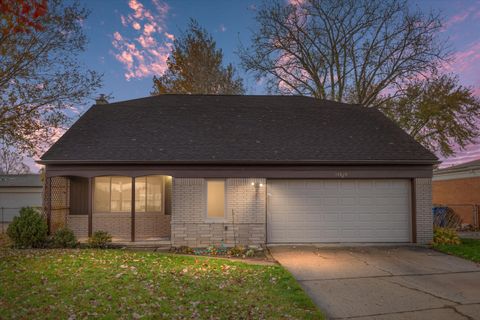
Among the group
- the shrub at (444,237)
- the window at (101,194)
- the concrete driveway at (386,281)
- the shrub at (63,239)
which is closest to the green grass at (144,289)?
the concrete driveway at (386,281)

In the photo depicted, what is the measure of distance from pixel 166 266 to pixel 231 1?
16.4 metres

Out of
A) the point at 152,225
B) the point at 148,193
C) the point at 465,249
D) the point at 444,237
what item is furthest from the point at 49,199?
the point at 444,237

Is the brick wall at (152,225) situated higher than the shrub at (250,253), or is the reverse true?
the brick wall at (152,225)

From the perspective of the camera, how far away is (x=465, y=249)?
10547 millimetres

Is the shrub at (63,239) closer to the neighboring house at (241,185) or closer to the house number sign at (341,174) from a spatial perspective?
the neighboring house at (241,185)

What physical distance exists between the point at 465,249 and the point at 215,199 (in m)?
8.30

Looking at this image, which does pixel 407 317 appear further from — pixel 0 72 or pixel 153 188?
pixel 0 72

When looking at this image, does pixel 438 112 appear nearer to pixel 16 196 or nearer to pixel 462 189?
pixel 462 189

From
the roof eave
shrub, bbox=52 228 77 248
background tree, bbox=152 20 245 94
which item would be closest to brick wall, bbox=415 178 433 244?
the roof eave

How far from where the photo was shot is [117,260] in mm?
8781

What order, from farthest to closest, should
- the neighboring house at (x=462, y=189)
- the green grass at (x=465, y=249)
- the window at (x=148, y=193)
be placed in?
the neighboring house at (x=462, y=189), the window at (x=148, y=193), the green grass at (x=465, y=249)

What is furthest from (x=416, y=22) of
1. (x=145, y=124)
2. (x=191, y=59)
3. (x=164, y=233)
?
(x=164, y=233)

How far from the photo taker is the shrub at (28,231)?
1075 cm

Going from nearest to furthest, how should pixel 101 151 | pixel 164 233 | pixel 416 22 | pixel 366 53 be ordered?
pixel 101 151 → pixel 164 233 → pixel 416 22 → pixel 366 53
